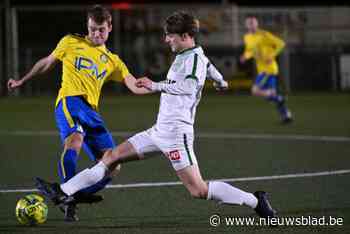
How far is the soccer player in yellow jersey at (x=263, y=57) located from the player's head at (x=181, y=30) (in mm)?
11214

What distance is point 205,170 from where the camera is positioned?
1115 cm

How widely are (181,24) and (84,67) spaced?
61.2 inches

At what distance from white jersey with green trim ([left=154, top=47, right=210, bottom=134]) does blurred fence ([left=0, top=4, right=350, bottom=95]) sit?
22360 mm

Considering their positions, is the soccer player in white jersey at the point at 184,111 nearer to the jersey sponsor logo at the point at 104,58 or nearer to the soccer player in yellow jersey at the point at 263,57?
the jersey sponsor logo at the point at 104,58

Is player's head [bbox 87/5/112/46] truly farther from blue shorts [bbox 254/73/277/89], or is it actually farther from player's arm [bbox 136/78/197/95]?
blue shorts [bbox 254/73/277/89]

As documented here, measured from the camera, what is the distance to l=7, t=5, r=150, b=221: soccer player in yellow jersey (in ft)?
26.7

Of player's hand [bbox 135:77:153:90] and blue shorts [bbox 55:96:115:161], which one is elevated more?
player's hand [bbox 135:77:153:90]

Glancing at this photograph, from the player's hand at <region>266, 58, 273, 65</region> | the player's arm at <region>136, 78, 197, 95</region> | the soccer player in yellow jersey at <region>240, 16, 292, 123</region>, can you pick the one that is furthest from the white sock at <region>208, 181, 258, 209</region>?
the player's hand at <region>266, 58, 273, 65</region>

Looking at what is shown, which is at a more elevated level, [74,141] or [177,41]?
[177,41]

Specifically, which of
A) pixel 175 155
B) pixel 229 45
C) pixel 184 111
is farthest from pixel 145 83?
pixel 229 45

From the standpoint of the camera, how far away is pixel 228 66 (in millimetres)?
30328

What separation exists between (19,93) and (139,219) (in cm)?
2241

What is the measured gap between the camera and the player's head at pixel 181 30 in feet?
23.8

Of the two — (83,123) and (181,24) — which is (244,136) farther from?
(181,24)
